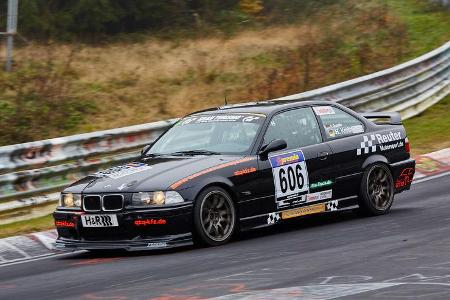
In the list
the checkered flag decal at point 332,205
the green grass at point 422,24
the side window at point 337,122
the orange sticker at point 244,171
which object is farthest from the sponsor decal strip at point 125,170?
the green grass at point 422,24

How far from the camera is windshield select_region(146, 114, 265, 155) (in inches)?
424

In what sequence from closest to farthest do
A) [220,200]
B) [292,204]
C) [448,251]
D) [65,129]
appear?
[448,251]
[220,200]
[292,204]
[65,129]

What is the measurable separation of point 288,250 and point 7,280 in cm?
254

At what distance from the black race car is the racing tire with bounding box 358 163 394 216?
1cm

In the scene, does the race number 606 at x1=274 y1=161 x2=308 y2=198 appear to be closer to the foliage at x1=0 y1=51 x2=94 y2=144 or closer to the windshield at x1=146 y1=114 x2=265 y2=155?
the windshield at x1=146 y1=114 x2=265 y2=155

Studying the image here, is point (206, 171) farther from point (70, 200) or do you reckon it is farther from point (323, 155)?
point (323, 155)

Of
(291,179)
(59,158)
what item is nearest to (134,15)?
(59,158)

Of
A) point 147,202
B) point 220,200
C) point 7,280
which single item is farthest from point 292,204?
point 7,280

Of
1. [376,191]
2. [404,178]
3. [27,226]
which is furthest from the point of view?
[27,226]

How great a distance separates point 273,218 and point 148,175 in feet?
4.84

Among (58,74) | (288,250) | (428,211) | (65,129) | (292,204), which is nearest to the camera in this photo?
(288,250)

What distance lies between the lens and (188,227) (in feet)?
32.2

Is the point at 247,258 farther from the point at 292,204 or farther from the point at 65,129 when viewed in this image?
the point at 65,129

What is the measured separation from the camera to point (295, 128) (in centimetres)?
1124
